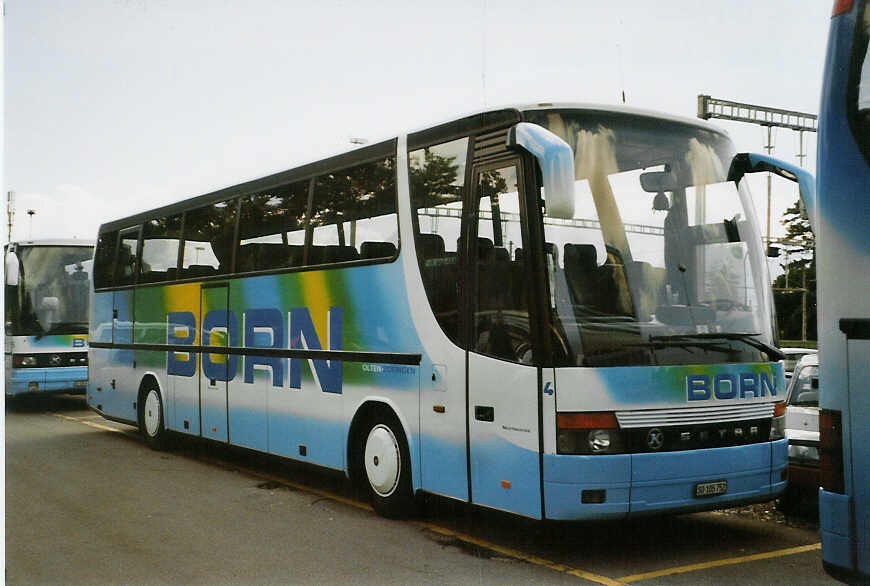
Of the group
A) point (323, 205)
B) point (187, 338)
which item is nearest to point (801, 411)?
point (323, 205)

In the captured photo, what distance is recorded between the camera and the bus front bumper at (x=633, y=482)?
6523 mm

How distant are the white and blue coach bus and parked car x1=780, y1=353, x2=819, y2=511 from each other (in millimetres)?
712

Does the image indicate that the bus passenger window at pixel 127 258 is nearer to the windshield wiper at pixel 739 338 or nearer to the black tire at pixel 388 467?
the black tire at pixel 388 467

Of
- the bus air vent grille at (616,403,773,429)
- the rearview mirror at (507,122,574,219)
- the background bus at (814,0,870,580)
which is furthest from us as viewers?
the bus air vent grille at (616,403,773,429)

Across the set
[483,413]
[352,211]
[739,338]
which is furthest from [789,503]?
[352,211]

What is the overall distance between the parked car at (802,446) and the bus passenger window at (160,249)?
26.5 feet

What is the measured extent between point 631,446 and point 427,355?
79.4 inches

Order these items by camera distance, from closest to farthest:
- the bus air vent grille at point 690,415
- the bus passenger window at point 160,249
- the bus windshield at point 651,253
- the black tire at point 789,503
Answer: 1. the bus air vent grille at point 690,415
2. the bus windshield at point 651,253
3. the black tire at point 789,503
4. the bus passenger window at point 160,249

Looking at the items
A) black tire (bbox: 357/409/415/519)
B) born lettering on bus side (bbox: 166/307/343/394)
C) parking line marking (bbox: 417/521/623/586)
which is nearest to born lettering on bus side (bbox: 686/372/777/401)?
parking line marking (bbox: 417/521/623/586)

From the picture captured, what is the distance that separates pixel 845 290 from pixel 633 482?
2.21 m

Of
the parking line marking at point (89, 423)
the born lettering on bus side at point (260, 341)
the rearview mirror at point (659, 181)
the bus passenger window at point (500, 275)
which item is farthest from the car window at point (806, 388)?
the parking line marking at point (89, 423)

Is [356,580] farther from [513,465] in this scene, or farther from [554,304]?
[554,304]

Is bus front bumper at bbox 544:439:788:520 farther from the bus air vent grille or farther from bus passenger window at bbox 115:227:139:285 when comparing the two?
bus passenger window at bbox 115:227:139:285

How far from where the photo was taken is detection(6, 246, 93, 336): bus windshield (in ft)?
59.0
